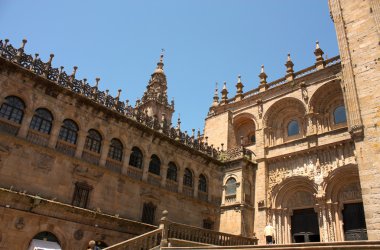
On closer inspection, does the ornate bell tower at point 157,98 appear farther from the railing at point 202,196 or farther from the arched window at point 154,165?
the arched window at point 154,165

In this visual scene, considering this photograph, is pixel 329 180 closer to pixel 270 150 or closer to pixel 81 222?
pixel 270 150

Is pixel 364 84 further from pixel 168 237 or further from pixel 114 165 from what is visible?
pixel 114 165

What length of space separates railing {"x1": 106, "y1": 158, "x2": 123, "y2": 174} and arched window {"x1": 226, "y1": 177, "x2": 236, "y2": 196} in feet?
29.1

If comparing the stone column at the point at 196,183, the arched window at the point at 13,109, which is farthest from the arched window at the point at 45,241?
the stone column at the point at 196,183

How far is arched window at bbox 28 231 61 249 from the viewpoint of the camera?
48.9 feet

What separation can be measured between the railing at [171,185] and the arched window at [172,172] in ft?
0.89

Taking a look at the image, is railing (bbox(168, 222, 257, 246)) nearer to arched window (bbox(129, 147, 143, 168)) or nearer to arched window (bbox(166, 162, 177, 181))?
arched window (bbox(166, 162, 177, 181))

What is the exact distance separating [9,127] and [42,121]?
1.74m

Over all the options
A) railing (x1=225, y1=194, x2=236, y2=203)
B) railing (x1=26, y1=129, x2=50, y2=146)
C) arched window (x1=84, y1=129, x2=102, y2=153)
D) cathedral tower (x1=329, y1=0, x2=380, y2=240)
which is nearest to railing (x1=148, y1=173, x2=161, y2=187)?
arched window (x1=84, y1=129, x2=102, y2=153)

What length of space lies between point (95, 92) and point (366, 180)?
1557 centimetres

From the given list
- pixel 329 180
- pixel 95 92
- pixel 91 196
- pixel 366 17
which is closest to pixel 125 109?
pixel 95 92

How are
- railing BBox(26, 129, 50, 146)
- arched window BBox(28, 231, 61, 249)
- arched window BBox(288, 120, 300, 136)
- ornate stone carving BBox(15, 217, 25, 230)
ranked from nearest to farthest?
1. ornate stone carving BBox(15, 217, 25, 230)
2. arched window BBox(28, 231, 61, 249)
3. railing BBox(26, 129, 50, 146)
4. arched window BBox(288, 120, 300, 136)

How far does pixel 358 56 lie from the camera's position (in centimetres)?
1934

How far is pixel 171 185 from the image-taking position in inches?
873
